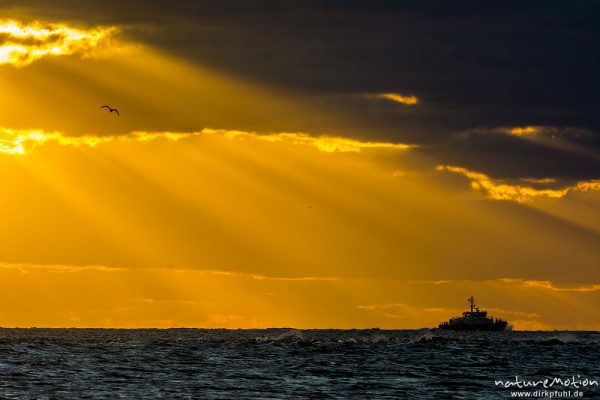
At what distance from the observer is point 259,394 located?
9019cm

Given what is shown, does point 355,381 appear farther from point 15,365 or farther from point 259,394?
point 15,365

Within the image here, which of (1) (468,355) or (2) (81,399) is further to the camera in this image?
(1) (468,355)

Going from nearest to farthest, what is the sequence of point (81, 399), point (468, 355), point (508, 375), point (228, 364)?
point (81, 399) → point (508, 375) → point (228, 364) → point (468, 355)

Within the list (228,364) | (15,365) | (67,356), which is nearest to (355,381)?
(228,364)

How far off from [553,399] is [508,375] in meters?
26.4

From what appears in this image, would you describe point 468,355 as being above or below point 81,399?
above

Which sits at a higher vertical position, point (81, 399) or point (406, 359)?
point (406, 359)

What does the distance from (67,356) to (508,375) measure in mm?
60591

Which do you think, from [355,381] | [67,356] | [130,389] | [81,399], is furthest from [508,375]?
[67,356]

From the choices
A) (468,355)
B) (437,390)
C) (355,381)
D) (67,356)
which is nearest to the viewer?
(437,390)

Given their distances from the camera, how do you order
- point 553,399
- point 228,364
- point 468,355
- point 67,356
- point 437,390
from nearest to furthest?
1. point 553,399
2. point 437,390
3. point 228,364
4. point 67,356
5. point 468,355

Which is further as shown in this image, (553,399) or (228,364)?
(228,364)

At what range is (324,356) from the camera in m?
153

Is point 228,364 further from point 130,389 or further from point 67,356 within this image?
point 130,389
